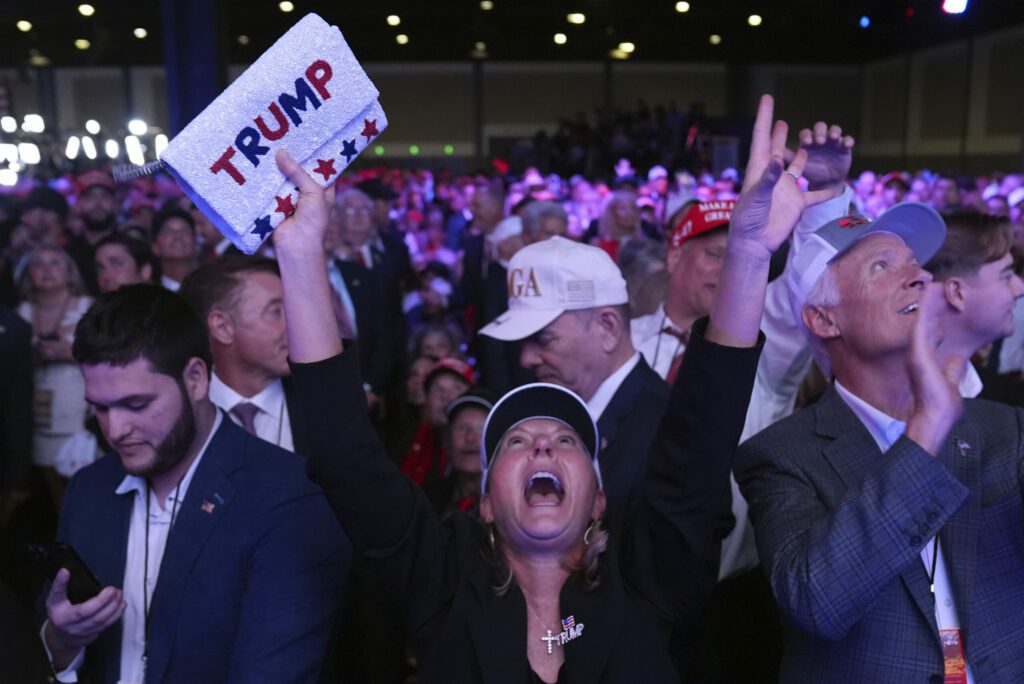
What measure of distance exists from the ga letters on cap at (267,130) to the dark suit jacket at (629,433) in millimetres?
959

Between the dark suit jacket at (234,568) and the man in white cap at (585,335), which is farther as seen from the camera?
the man in white cap at (585,335)

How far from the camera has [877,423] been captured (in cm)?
203

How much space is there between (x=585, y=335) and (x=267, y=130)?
109 cm

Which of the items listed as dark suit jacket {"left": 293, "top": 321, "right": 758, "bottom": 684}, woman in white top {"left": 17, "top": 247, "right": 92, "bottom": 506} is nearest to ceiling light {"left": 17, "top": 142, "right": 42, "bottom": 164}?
woman in white top {"left": 17, "top": 247, "right": 92, "bottom": 506}

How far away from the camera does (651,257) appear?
4.60 meters

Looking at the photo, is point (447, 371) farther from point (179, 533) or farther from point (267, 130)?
point (267, 130)

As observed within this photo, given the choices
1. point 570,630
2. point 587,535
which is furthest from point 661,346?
point 570,630

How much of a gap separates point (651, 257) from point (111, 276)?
8.29 ft

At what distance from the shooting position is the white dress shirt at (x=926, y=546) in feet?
6.16

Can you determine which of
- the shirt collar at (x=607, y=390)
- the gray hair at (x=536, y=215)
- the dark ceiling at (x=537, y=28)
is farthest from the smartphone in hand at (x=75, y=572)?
the dark ceiling at (x=537, y=28)

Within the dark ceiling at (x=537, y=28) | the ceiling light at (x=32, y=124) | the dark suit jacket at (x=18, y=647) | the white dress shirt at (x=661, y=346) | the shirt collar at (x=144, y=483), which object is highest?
the dark ceiling at (x=537, y=28)

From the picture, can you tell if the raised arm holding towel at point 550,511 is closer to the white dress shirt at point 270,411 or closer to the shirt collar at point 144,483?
the shirt collar at point 144,483

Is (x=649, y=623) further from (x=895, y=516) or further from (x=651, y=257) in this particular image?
(x=651, y=257)

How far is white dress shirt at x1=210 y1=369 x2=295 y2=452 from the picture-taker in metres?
2.92
